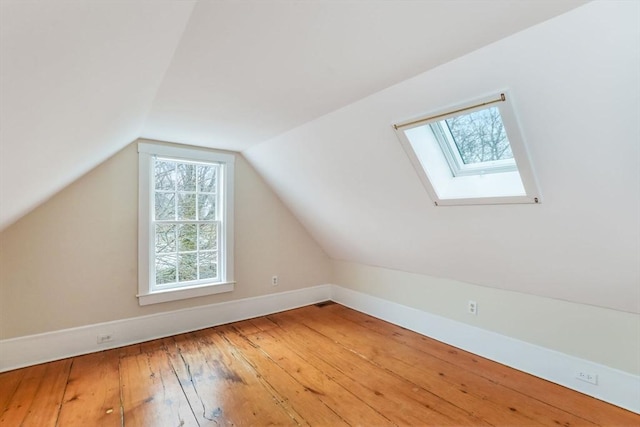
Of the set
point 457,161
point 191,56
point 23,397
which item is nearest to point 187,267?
point 23,397

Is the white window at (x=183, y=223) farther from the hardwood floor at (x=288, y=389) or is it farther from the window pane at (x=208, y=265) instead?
the hardwood floor at (x=288, y=389)

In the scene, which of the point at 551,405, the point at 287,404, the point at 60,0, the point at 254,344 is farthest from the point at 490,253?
the point at 60,0

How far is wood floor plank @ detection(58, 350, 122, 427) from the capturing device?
1.98 meters

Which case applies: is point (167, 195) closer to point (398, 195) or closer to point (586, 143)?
point (398, 195)

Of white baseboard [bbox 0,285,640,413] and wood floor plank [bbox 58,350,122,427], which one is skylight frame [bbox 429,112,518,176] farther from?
wood floor plank [bbox 58,350,122,427]

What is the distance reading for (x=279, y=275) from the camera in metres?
4.15

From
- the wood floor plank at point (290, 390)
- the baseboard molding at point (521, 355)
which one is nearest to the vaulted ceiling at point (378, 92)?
the baseboard molding at point (521, 355)

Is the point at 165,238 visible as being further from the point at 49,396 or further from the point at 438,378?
the point at 438,378

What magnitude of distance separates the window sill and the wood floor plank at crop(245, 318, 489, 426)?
96 cm

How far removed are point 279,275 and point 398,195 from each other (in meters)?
2.19

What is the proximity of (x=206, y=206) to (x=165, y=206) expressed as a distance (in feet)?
1.45

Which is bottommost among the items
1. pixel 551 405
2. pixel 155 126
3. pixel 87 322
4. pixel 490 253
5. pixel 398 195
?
pixel 551 405

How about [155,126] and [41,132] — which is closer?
[41,132]

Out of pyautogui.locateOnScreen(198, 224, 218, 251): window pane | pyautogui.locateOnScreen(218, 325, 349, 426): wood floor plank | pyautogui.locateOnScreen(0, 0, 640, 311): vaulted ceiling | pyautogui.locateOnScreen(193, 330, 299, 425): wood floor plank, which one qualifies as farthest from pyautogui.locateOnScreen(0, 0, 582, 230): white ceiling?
pyautogui.locateOnScreen(218, 325, 349, 426): wood floor plank
